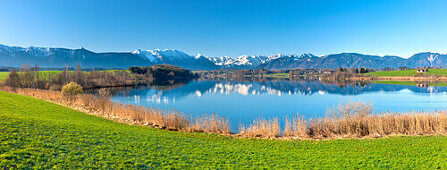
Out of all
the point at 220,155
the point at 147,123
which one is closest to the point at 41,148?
the point at 220,155

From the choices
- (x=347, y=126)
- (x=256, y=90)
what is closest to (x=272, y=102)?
(x=347, y=126)

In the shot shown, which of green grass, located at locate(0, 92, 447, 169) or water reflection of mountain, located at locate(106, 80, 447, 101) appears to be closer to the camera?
green grass, located at locate(0, 92, 447, 169)

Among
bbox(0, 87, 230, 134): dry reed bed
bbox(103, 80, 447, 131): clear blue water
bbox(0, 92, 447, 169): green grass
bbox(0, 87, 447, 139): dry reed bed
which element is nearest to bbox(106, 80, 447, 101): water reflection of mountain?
bbox(103, 80, 447, 131): clear blue water

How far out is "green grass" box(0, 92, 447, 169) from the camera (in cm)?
826

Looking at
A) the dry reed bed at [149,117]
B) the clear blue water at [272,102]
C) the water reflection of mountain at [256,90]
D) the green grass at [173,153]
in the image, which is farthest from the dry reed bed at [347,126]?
the water reflection of mountain at [256,90]

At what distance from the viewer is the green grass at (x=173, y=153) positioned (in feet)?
27.1

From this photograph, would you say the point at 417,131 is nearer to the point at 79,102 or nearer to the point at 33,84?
the point at 79,102

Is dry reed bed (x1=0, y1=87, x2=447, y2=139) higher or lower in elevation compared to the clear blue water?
higher

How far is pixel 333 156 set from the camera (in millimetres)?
11414

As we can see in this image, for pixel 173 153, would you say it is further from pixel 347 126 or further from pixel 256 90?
pixel 256 90

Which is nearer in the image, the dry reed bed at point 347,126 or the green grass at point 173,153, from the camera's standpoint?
the green grass at point 173,153

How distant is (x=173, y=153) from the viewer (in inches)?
422

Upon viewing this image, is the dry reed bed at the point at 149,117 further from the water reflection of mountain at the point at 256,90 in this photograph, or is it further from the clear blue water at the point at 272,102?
the water reflection of mountain at the point at 256,90

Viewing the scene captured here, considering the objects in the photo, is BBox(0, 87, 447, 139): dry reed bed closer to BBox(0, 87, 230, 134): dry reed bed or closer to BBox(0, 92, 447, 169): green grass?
BBox(0, 87, 230, 134): dry reed bed
